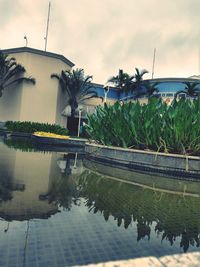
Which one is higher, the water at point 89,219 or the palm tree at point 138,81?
the palm tree at point 138,81

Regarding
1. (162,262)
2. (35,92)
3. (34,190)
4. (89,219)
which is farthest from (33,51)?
(162,262)

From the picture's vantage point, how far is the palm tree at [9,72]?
→ 96.9ft

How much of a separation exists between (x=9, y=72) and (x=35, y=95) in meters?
4.28

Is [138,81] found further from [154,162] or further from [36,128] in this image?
[154,162]

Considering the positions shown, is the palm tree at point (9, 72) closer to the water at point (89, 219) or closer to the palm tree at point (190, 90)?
the palm tree at point (190, 90)

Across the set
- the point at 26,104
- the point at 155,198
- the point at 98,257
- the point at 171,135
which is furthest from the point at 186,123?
the point at 26,104

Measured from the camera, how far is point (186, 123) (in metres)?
9.82

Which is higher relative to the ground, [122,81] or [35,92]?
[122,81]

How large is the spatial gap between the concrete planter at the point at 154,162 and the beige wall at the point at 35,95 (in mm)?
20135

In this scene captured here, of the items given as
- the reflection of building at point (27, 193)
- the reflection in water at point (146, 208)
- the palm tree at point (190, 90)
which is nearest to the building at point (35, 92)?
the palm tree at point (190, 90)

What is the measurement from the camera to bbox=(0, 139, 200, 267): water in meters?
3.21

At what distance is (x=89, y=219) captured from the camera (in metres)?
4.50

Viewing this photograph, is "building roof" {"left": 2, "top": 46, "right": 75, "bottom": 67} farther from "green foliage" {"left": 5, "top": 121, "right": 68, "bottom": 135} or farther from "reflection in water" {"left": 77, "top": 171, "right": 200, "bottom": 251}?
"reflection in water" {"left": 77, "top": 171, "right": 200, "bottom": 251}

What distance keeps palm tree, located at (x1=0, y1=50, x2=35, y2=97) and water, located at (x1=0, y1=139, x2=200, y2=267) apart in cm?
2472
